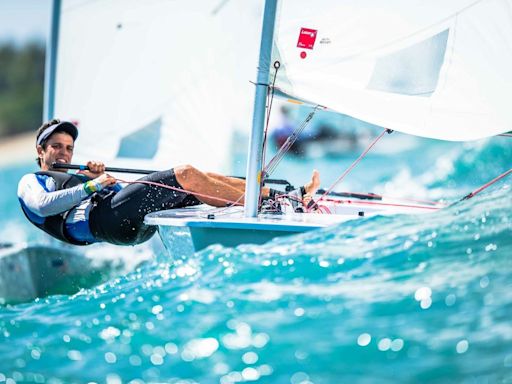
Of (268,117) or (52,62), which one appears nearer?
(268,117)

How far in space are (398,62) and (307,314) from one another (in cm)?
143

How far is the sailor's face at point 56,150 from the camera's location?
10.3 feet

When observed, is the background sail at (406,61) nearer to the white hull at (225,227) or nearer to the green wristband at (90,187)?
the white hull at (225,227)

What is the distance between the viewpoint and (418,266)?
6.40 feet

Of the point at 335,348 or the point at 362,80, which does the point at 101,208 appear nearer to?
the point at 362,80

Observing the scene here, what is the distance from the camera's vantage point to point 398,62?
112 inches

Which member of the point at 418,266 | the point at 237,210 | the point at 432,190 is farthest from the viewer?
the point at 432,190

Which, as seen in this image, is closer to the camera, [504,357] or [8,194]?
[504,357]


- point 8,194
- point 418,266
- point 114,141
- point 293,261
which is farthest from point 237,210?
point 8,194

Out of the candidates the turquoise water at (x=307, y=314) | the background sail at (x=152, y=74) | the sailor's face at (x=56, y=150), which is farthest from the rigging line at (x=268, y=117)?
the background sail at (x=152, y=74)

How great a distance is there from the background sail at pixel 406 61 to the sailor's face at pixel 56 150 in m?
1.06

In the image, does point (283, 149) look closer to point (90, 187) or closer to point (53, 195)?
point (90, 187)

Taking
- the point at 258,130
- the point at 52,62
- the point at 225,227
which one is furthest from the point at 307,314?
the point at 52,62

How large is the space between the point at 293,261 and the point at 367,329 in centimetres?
43
